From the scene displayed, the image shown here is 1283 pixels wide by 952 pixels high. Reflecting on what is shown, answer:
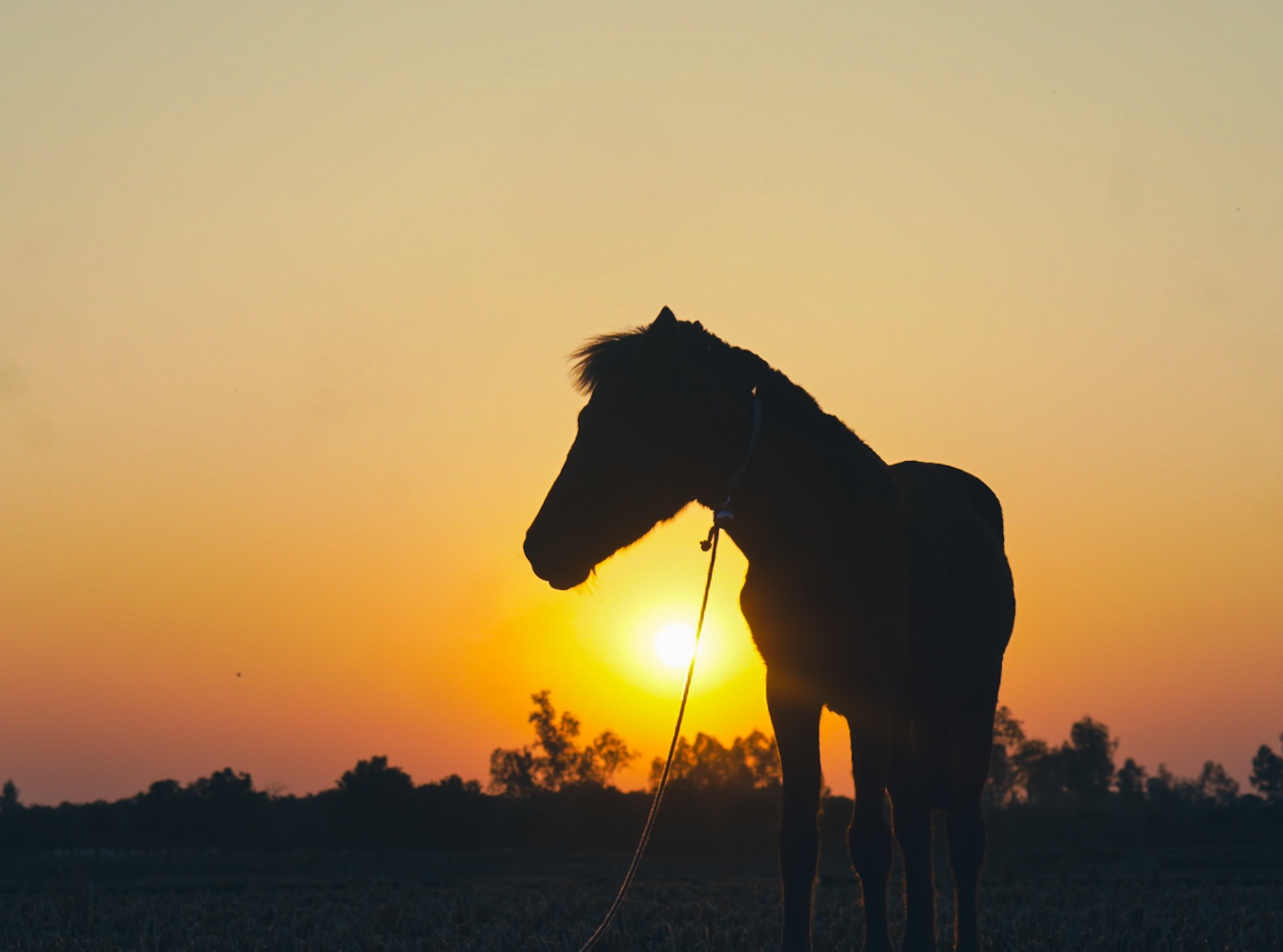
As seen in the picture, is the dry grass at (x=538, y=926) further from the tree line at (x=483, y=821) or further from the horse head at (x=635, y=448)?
the tree line at (x=483, y=821)

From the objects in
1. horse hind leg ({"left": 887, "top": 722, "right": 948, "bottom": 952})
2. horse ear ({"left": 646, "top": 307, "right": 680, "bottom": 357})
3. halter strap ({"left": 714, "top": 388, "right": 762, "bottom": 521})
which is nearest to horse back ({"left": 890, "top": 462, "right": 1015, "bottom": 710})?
horse hind leg ({"left": 887, "top": 722, "right": 948, "bottom": 952})

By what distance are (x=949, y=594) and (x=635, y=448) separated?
2.49 meters

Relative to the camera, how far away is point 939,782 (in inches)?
294

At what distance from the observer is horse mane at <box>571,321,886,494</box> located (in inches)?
197

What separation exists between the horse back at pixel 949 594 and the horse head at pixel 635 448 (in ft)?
5.05

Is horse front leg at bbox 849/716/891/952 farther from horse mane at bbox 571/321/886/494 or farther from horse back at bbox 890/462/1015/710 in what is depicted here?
horse mane at bbox 571/321/886/494

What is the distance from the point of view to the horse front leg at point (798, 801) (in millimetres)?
5391

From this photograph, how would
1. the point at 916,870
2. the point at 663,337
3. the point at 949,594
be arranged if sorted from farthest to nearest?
the point at 916,870 < the point at 949,594 < the point at 663,337

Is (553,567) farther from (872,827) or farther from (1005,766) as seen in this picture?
(1005,766)

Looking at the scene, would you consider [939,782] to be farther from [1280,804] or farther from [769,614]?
[1280,804]

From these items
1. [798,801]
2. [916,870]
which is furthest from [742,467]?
[916,870]

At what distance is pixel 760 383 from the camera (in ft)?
17.2

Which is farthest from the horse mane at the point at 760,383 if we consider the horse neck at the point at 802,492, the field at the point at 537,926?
the field at the point at 537,926

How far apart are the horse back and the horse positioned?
2cm
